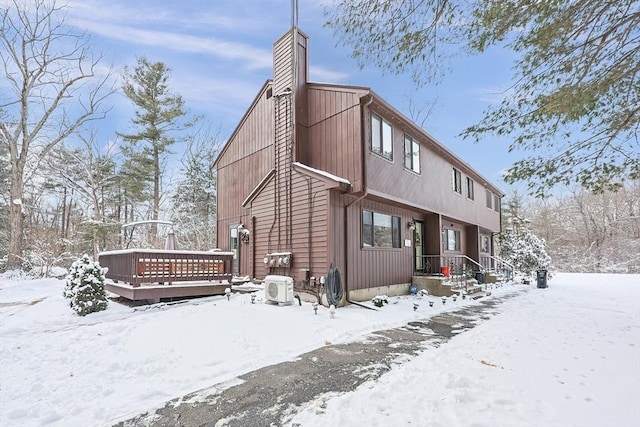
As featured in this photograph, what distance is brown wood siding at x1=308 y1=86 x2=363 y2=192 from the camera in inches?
331

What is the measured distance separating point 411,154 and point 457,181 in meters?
4.85

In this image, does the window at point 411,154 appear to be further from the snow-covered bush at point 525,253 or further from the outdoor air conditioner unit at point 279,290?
the snow-covered bush at point 525,253

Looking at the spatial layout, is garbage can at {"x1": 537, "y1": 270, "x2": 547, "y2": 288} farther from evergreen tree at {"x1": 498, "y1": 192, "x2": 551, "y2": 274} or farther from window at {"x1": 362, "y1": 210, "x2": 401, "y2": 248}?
window at {"x1": 362, "y1": 210, "x2": 401, "y2": 248}

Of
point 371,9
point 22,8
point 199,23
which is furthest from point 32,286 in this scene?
point 371,9

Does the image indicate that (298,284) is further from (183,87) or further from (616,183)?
(183,87)

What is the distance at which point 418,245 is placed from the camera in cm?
1215

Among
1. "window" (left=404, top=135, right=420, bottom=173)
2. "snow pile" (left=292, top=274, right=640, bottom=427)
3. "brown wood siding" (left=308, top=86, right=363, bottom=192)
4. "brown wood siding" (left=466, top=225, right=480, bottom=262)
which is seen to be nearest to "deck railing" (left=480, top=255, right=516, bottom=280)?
"brown wood siding" (left=466, top=225, right=480, bottom=262)

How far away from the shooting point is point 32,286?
12.1m

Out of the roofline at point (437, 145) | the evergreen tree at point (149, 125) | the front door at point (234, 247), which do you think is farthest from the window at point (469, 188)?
the evergreen tree at point (149, 125)

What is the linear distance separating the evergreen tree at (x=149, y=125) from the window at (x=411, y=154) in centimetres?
1451

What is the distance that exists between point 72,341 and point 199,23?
10.3m

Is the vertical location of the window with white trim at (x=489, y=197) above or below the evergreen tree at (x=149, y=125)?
below

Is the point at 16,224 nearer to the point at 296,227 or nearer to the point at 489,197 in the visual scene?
the point at 296,227

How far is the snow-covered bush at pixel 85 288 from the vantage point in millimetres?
7047
